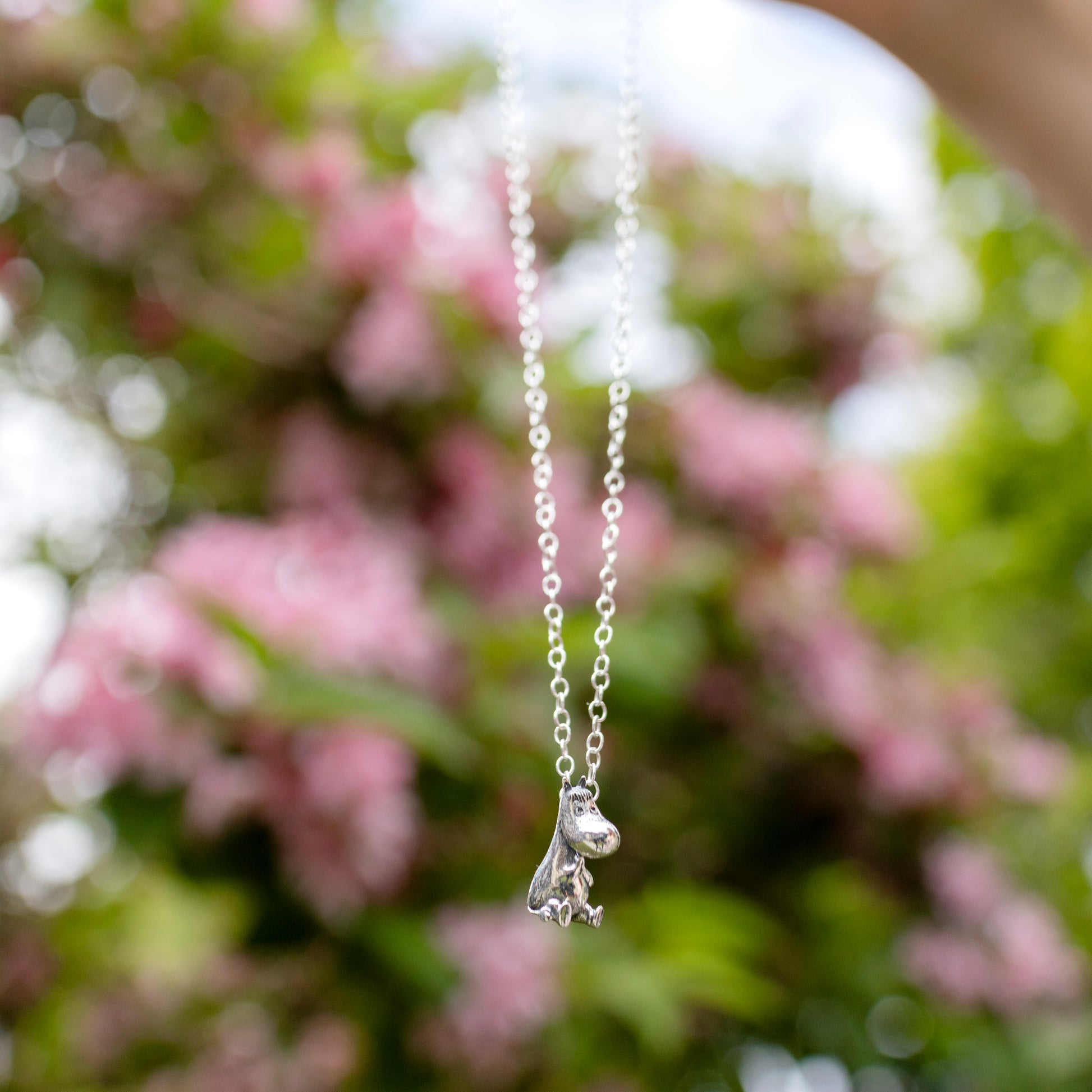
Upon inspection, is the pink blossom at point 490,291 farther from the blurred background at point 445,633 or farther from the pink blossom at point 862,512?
the pink blossom at point 862,512

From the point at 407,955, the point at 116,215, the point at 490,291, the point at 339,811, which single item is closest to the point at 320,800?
the point at 339,811

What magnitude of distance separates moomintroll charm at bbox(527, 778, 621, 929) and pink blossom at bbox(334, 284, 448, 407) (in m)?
0.57

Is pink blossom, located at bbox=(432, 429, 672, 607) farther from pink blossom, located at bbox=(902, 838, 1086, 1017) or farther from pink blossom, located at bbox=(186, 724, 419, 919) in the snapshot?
pink blossom, located at bbox=(902, 838, 1086, 1017)

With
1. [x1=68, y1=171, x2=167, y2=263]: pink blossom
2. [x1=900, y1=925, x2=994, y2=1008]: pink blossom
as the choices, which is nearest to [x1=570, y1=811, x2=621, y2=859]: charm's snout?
[x1=68, y1=171, x2=167, y2=263]: pink blossom

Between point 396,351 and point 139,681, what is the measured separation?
396 mm

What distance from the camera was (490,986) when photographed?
2.96 feet

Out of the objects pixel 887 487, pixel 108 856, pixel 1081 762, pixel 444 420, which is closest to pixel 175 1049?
pixel 108 856

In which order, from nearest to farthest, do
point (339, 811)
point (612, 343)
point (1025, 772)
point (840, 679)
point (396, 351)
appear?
point (612, 343) → point (339, 811) → point (396, 351) → point (840, 679) → point (1025, 772)

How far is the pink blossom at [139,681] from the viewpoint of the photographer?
767 mm

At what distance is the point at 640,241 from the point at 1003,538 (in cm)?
70

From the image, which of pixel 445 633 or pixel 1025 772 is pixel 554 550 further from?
pixel 1025 772

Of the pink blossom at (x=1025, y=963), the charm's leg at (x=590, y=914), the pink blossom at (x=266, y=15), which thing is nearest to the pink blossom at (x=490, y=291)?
the pink blossom at (x=266, y=15)

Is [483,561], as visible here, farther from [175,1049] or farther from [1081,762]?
[1081,762]

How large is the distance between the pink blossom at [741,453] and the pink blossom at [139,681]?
71 centimetres
